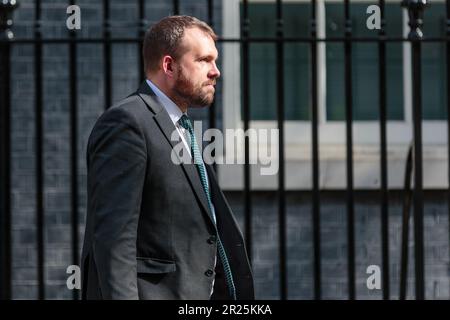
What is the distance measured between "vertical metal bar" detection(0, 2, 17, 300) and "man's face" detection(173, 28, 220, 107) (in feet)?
6.01

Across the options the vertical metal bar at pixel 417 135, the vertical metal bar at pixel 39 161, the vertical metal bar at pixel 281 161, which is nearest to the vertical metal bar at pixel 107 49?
the vertical metal bar at pixel 39 161

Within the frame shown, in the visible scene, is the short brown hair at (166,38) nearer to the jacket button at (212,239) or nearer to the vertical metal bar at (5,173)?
the jacket button at (212,239)

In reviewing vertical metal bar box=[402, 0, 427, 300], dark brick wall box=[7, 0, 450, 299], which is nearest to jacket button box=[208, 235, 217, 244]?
vertical metal bar box=[402, 0, 427, 300]

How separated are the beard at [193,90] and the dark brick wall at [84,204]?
11.5 ft

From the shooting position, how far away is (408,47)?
309 inches

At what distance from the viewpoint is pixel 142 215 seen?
3.97 meters

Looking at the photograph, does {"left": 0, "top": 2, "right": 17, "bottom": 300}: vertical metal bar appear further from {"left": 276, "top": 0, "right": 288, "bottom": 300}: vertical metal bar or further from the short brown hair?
the short brown hair

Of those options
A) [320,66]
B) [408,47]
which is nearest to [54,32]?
[320,66]

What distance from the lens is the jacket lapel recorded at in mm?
4066

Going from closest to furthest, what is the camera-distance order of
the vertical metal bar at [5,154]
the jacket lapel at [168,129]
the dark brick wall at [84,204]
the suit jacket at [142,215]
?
the suit jacket at [142,215] → the jacket lapel at [168,129] → the vertical metal bar at [5,154] → the dark brick wall at [84,204]

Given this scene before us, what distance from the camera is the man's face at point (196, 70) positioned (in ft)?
13.4

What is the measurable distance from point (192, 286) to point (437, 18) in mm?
4383

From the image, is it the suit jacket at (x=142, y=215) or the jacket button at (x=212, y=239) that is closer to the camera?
the suit jacket at (x=142, y=215)
